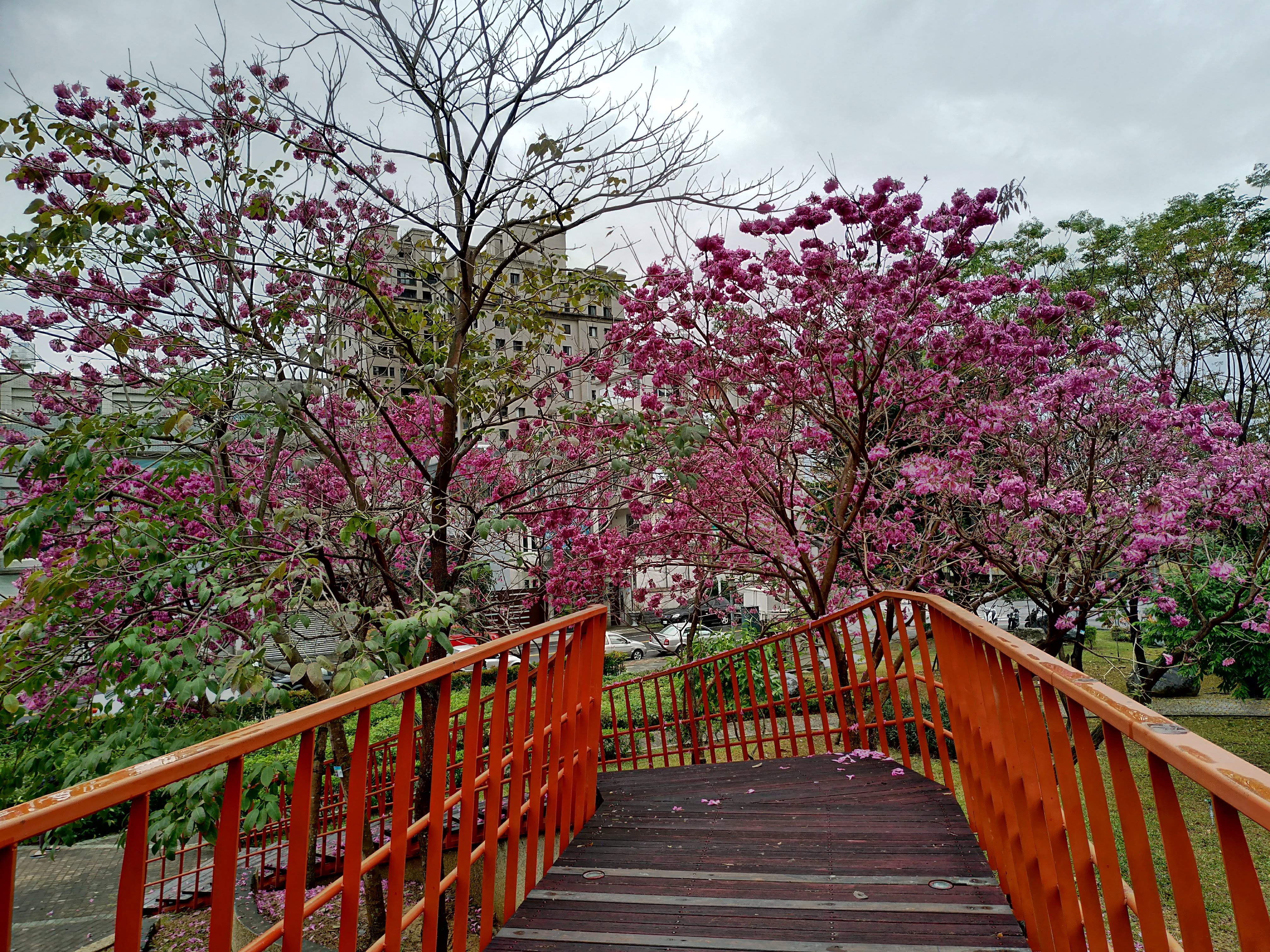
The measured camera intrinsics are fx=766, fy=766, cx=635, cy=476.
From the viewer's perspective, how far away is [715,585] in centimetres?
1070

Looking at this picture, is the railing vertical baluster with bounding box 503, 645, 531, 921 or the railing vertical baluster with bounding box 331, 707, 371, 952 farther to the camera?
the railing vertical baluster with bounding box 503, 645, 531, 921

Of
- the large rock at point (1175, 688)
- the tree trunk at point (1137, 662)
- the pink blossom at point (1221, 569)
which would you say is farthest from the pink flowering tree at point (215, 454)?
the large rock at point (1175, 688)

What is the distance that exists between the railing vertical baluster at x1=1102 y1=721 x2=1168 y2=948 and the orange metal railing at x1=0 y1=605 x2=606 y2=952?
1.58m

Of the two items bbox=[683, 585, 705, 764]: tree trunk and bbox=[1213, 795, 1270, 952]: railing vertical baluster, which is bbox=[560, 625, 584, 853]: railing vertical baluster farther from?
bbox=[683, 585, 705, 764]: tree trunk

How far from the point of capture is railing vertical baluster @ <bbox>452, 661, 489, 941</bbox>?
2430mm

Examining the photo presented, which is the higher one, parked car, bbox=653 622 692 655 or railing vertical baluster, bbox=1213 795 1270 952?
railing vertical baluster, bbox=1213 795 1270 952

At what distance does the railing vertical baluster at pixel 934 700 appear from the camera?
11.8 ft

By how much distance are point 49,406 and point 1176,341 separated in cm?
1782

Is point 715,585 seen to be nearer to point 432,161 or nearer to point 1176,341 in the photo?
point 432,161

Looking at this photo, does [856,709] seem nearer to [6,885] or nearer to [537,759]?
[537,759]

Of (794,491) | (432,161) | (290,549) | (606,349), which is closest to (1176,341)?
(794,491)

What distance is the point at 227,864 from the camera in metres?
1.55

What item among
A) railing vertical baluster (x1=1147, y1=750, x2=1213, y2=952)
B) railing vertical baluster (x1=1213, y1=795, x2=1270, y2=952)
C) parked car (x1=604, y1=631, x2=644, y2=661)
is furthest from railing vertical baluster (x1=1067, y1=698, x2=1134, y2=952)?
parked car (x1=604, y1=631, x2=644, y2=661)

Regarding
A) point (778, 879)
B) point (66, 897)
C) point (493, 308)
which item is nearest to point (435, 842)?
point (778, 879)
